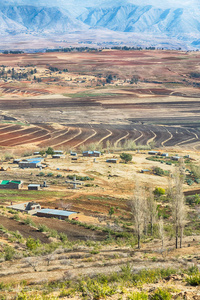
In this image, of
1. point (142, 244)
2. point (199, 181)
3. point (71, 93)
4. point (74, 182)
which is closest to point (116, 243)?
point (142, 244)

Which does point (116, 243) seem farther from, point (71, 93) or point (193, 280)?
point (71, 93)

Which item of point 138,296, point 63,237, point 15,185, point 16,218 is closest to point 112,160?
point 15,185

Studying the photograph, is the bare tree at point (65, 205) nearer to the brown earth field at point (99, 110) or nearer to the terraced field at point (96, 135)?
the terraced field at point (96, 135)

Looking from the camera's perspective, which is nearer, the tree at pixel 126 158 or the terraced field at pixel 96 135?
the tree at pixel 126 158

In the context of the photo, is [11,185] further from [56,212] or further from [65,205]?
[56,212]

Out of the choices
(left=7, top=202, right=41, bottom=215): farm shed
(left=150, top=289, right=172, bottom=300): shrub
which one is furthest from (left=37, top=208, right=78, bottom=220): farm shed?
(left=150, top=289, right=172, bottom=300): shrub

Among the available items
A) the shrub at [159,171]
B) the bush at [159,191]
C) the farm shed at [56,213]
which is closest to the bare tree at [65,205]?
the farm shed at [56,213]
